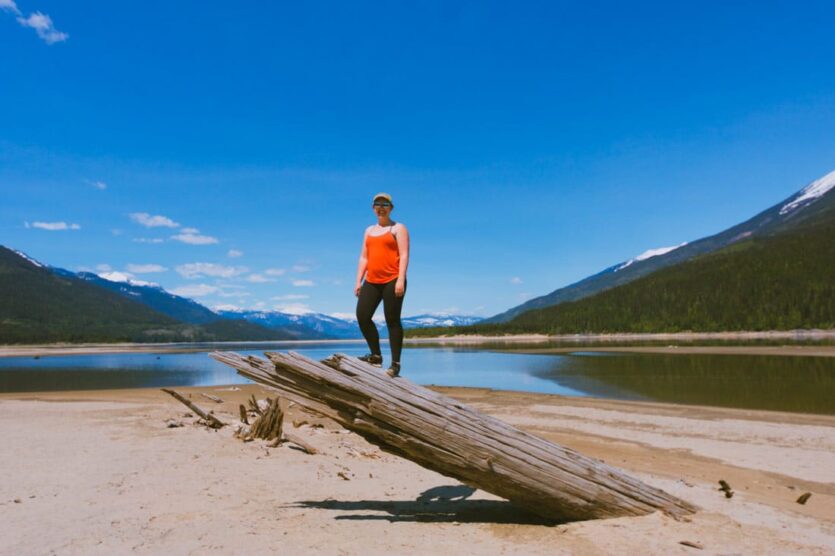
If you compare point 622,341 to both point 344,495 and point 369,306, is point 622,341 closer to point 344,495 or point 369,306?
point 344,495

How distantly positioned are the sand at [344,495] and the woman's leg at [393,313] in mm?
2387

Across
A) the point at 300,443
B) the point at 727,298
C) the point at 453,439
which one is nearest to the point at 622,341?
the point at 727,298

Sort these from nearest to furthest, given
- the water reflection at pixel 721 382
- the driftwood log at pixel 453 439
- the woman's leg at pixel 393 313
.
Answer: the driftwood log at pixel 453 439
the woman's leg at pixel 393 313
the water reflection at pixel 721 382

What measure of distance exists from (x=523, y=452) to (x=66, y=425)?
652 inches

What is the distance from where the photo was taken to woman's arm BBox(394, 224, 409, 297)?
702cm

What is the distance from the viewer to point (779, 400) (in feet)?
80.0

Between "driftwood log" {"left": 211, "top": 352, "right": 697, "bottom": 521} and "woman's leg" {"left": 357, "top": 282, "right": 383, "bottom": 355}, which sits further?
"woman's leg" {"left": 357, "top": 282, "right": 383, "bottom": 355}

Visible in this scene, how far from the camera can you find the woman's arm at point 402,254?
23.0 feet

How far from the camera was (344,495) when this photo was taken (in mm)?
8875

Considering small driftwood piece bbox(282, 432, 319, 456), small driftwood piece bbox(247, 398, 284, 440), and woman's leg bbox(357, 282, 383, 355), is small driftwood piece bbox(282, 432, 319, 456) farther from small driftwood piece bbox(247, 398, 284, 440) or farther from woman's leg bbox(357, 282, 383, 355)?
woman's leg bbox(357, 282, 383, 355)

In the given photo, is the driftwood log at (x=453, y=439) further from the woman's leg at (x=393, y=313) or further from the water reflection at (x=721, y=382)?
the water reflection at (x=721, y=382)

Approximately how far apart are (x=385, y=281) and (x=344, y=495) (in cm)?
416

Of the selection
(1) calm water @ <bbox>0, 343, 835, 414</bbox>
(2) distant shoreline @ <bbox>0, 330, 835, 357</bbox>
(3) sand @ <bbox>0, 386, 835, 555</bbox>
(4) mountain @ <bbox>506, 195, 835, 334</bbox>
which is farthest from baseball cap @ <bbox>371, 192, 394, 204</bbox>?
(4) mountain @ <bbox>506, 195, 835, 334</bbox>

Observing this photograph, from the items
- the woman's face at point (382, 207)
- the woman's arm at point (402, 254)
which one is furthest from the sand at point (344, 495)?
the woman's face at point (382, 207)
